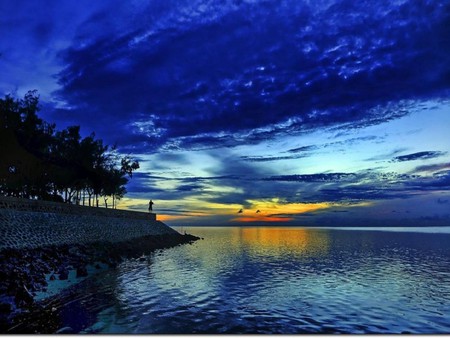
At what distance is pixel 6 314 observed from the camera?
15.6m

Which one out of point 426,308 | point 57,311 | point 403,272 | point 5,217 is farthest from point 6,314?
point 403,272

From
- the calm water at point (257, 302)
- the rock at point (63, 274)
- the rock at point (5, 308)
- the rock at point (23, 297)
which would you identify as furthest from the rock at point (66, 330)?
the rock at point (63, 274)

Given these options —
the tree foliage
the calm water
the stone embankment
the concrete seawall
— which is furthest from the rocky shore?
the tree foliage

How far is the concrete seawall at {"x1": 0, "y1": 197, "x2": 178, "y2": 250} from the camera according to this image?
1212 inches

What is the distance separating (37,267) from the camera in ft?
81.8

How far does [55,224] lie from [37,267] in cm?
1560

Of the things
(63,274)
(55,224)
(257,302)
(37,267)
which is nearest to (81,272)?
(63,274)

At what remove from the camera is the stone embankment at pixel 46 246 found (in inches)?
733

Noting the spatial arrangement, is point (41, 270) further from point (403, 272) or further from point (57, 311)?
point (403, 272)

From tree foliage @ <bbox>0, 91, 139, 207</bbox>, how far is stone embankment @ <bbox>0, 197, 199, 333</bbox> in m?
9.70

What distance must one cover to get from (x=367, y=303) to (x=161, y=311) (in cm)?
1172

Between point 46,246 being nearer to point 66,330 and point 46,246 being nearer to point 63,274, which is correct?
point 63,274

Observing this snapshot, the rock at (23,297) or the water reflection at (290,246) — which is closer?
the rock at (23,297)

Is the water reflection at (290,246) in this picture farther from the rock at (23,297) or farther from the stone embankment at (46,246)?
the rock at (23,297)
